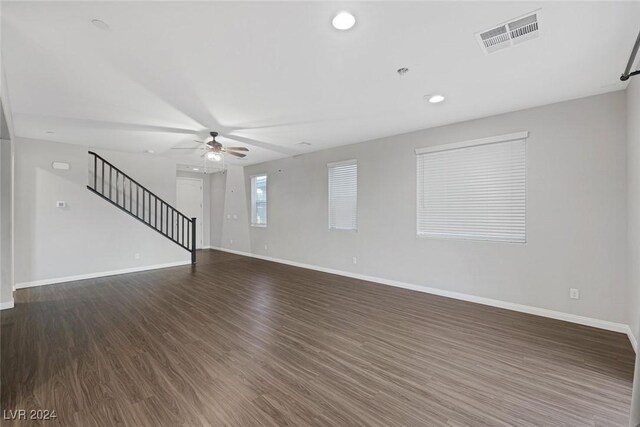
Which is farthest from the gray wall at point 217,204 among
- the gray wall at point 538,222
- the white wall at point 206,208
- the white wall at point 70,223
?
the gray wall at point 538,222

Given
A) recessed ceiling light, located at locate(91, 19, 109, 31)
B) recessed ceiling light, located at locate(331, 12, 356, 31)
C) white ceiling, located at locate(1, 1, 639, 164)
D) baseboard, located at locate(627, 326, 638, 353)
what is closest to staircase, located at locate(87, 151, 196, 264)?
white ceiling, located at locate(1, 1, 639, 164)

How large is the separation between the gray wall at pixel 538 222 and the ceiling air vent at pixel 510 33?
72.6 inches

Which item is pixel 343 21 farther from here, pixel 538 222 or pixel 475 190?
pixel 538 222

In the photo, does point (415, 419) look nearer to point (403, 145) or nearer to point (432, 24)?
point (432, 24)

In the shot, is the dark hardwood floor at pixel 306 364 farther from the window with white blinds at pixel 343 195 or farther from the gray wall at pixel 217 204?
the gray wall at pixel 217 204

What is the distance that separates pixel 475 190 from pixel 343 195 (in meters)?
2.49

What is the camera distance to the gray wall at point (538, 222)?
3104 millimetres

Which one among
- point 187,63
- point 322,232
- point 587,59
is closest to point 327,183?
point 322,232

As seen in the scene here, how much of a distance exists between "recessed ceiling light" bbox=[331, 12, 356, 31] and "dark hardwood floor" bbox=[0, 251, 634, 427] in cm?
269

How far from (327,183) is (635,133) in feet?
14.7

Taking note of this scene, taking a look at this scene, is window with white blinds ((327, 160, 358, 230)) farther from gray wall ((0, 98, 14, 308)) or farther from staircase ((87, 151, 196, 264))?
gray wall ((0, 98, 14, 308))

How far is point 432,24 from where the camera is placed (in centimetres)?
200

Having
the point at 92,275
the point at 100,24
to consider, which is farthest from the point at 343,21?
the point at 92,275

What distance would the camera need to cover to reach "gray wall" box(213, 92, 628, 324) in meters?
3.10
